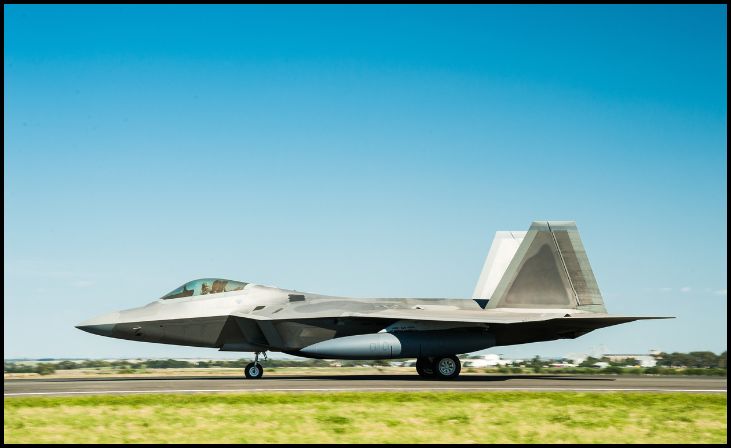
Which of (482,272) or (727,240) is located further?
(482,272)

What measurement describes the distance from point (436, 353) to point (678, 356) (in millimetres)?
28958

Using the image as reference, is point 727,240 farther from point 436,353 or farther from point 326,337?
point 326,337

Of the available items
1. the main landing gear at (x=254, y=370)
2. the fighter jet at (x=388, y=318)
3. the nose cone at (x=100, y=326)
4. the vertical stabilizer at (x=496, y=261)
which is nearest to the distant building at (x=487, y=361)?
the vertical stabilizer at (x=496, y=261)

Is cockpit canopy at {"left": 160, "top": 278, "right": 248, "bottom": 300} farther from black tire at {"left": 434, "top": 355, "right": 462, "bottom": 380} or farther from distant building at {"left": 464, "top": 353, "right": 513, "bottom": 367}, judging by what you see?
distant building at {"left": 464, "top": 353, "right": 513, "bottom": 367}

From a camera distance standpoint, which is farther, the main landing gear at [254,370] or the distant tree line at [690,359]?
the distant tree line at [690,359]

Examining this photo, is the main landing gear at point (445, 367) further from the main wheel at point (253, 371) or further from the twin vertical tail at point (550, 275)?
the main wheel at point (253, 371)

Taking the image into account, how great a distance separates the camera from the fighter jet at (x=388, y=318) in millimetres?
23484

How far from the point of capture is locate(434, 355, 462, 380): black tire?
24016mm

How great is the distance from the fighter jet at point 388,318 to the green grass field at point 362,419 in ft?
22.4

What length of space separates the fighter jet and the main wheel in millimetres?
31

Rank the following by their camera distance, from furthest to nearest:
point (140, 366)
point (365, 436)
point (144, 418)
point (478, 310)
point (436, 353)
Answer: point (140, 366) < point (478, 310) < point (436, 353) < point (144, 418) < point (365, 436)

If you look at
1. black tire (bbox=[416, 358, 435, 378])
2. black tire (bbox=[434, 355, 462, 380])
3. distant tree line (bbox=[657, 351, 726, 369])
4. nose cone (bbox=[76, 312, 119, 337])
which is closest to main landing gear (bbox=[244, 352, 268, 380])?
nose cone (bbox=[76, 312, 119, 337])

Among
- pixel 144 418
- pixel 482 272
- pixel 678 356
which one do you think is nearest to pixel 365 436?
pixel 144 418

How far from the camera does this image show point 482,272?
30.9 m
